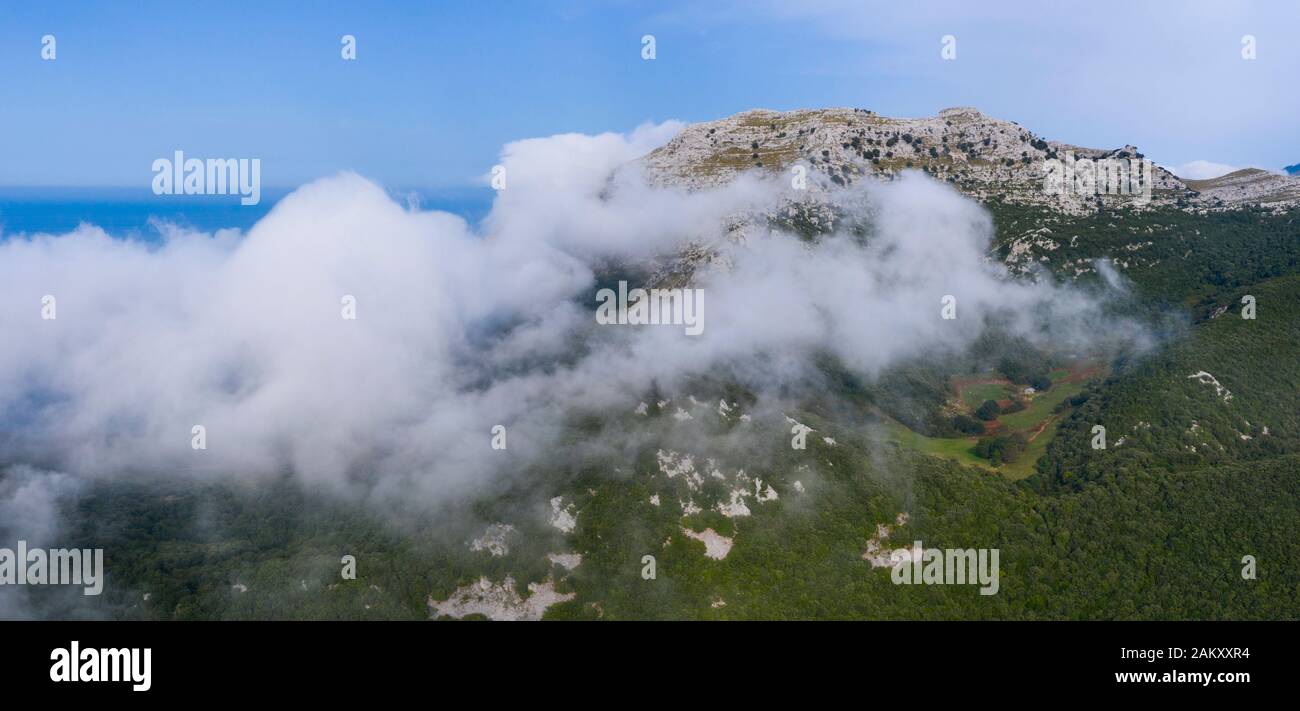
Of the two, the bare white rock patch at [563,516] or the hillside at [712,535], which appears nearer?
the hillside at [712,535]

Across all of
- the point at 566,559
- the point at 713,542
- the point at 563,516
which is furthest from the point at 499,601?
the point at 713,542

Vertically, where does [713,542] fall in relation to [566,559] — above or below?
above

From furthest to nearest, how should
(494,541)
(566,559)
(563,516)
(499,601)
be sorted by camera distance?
(563,516)
(494,541)
(566,559)
(499,601)

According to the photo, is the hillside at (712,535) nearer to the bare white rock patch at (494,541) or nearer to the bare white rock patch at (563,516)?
the bare white rock patch at (563,516)

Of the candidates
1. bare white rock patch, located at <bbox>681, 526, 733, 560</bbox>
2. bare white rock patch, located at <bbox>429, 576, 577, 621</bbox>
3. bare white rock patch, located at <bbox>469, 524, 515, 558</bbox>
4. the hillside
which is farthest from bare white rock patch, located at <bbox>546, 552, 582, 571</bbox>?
bare white rock patch, located at <bbox>681, 526, 733, 560</bbox>

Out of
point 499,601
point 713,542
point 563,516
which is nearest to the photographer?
point 499,601

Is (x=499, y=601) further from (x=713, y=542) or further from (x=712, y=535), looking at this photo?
(x=712, y=535)

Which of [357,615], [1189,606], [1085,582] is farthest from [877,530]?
[357,615]

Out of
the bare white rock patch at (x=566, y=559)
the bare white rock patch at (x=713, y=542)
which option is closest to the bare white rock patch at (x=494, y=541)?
the bare white rock patch at (x=566, y=559)
